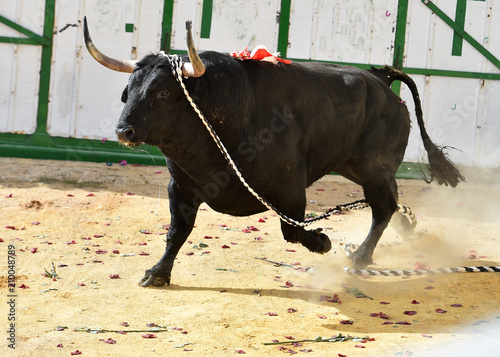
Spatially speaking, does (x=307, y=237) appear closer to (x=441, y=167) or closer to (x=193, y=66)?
(x=193, y=66)

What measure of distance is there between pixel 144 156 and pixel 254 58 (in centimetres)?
554

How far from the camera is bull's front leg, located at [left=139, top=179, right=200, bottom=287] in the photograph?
20.0 ft

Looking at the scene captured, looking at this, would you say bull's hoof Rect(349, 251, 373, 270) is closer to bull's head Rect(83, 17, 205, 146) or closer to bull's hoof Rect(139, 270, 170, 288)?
bull's hoof Rect(139, 270, 170, 288)

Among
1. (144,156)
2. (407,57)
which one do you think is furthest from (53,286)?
(407,57)

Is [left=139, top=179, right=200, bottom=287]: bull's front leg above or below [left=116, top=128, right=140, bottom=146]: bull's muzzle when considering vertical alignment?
below

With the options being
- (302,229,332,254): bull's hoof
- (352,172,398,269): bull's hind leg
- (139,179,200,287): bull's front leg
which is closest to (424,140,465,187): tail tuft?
(352,172,398,269): bull's hind leg

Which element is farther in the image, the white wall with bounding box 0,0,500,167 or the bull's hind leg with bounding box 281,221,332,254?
the white wall with bounding box 0,0,500,167

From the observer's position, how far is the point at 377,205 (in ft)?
22.2

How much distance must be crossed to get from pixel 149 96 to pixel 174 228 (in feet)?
4.71

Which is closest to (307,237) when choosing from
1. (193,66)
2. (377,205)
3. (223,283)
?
(223,283)

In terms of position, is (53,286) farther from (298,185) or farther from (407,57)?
(407,57)

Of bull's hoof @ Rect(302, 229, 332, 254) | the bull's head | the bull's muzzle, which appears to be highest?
the bull's head

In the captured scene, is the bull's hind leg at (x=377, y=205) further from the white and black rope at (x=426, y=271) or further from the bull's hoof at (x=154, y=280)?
the bull's hoof at (x=154, y=280)

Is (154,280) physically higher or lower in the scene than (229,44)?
lower
